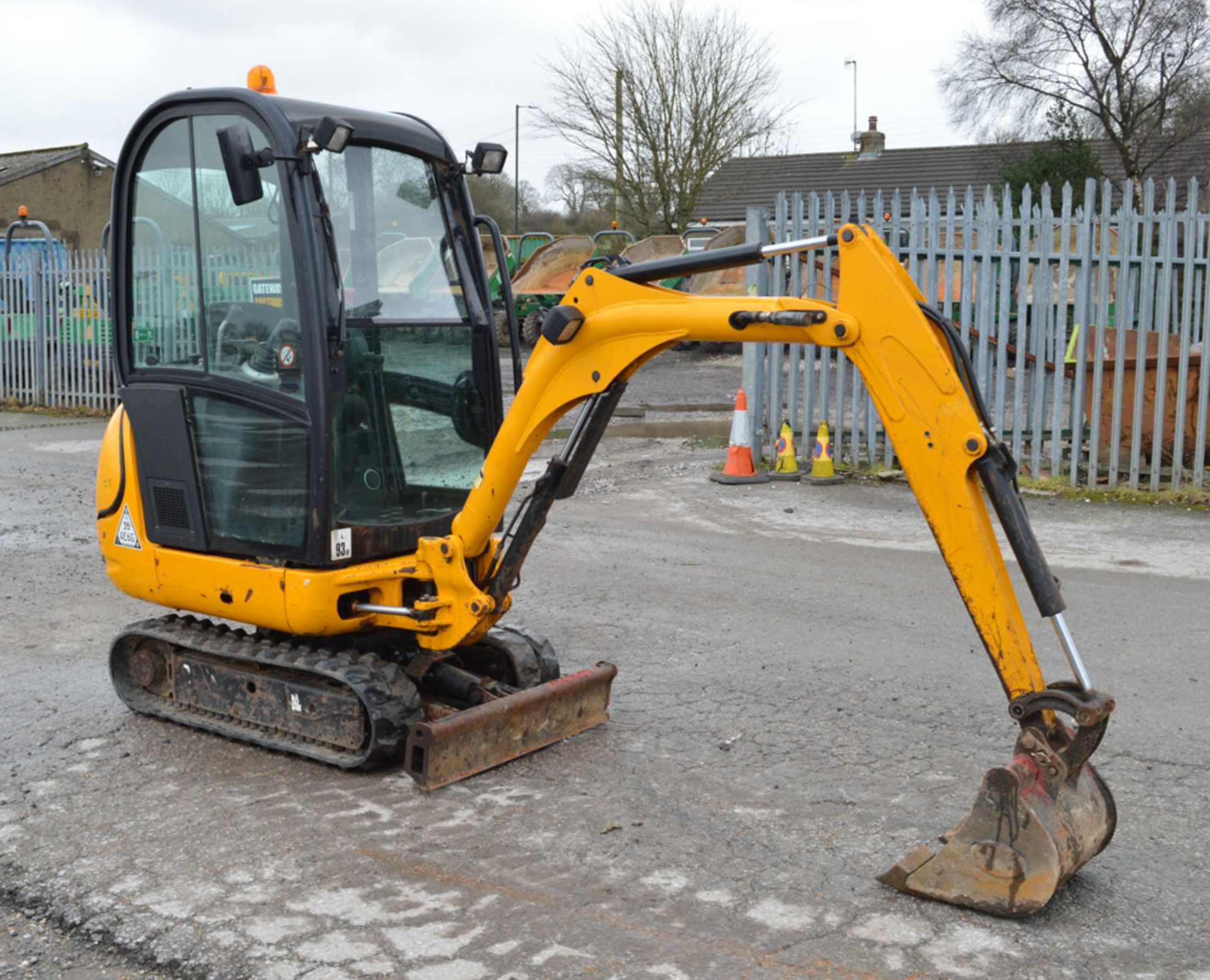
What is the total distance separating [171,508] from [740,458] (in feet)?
23.5

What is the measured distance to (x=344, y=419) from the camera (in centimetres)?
497

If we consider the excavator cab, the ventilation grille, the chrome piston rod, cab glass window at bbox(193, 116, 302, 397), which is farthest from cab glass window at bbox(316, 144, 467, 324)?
the chrome piston rod

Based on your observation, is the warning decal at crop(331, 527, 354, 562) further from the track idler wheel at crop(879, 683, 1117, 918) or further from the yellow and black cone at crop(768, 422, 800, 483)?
the yellow and black cone at crop(768, 422, 800, 483)

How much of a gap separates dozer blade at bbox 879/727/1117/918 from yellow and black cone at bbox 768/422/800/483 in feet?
26.4

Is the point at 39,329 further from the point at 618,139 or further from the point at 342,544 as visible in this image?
the point at 618,139

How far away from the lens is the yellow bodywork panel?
3.88 metres

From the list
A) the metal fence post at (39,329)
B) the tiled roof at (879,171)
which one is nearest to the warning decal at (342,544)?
the metal fence post at (39,329)

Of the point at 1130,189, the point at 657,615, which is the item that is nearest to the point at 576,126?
the point at 1130,189

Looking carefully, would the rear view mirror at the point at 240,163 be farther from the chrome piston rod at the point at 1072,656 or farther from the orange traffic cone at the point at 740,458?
the orange traffic cone at the point at 740,458

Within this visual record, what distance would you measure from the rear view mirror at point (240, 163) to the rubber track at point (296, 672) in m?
1.74

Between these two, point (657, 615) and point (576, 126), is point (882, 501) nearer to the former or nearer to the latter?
point (657, 615)

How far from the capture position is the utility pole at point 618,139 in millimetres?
33406

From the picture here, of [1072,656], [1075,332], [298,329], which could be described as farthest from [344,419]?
[1075,332]

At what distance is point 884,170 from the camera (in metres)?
38.4
